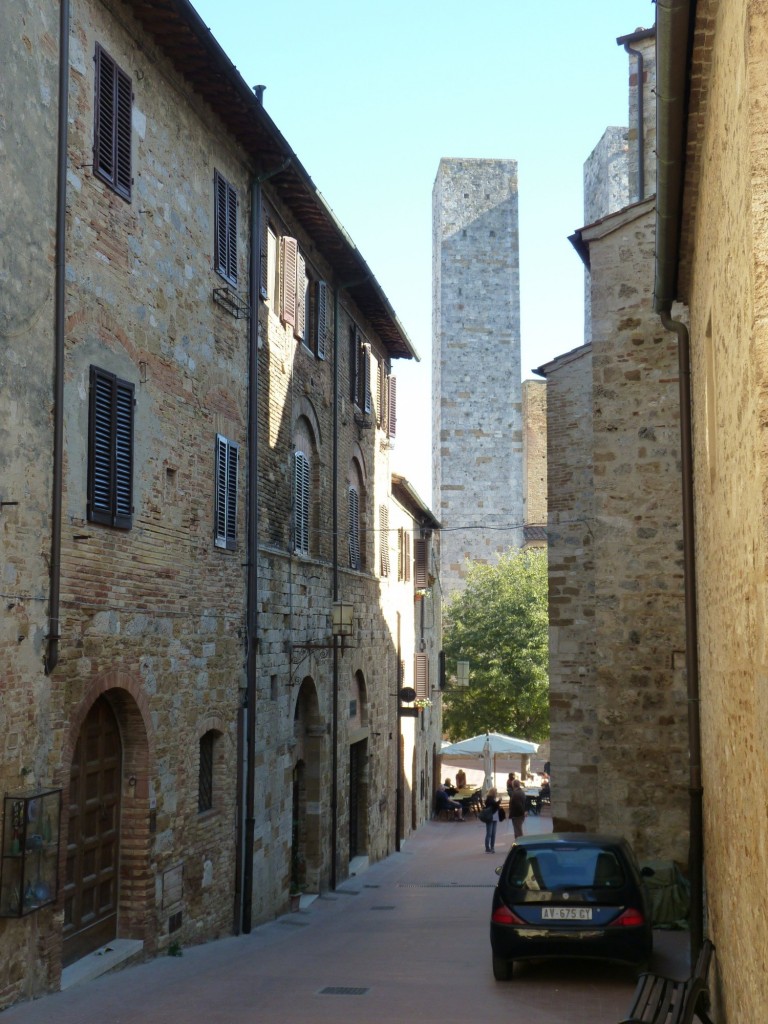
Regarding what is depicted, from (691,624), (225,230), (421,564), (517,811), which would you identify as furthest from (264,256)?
(421,564)

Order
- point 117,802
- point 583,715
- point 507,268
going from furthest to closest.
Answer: point 507,268
point 583,715
point 117,802

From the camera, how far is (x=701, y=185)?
7688mm

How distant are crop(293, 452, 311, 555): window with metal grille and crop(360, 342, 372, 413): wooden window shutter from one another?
4034 mm

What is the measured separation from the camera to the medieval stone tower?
41812mm

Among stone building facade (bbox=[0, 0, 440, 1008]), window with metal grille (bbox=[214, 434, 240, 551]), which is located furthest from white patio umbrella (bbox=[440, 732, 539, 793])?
window with metal grille (bbox=[214, 434, 240, 551])

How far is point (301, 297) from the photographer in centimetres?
1739

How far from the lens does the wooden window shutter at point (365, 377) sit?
21.7 metres

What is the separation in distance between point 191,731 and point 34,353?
483 cm

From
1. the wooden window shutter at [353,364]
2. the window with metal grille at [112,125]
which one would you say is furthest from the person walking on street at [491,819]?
the window with metal grille at [112,125]

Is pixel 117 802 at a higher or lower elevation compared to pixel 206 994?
higher

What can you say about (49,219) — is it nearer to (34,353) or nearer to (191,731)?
(34,353)

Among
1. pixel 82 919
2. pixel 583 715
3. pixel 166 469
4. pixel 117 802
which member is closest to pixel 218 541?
pixel 166 469

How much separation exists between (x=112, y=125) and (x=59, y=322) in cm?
226

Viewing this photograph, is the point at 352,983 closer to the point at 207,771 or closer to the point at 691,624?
the point at 207,771
